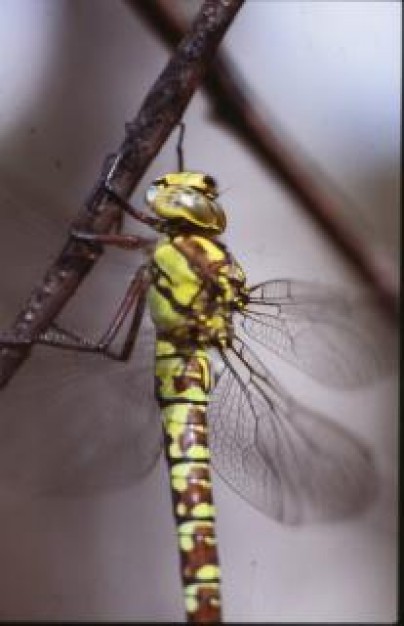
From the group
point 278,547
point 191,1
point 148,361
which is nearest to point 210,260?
point 148,361

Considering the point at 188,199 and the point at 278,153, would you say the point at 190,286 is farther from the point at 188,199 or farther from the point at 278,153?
the point at 278,153

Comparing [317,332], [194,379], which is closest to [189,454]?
[194,379]

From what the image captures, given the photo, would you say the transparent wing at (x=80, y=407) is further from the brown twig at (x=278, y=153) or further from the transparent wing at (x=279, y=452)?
the brown twig at (x=278, y=153)

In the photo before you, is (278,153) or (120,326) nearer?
(120,326)

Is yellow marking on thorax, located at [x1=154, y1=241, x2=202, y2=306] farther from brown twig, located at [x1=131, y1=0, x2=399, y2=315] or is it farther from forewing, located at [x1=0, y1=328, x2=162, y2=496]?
brown twig, located at [x1=131, y1=0, x2=399, y2=315]

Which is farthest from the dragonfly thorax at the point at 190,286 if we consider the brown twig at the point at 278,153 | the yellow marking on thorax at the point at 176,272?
the brown twig at the point at 278,153

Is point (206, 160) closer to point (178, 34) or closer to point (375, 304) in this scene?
point (178, 34)

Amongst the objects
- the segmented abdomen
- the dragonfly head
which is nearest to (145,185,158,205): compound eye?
the dragonfly head
